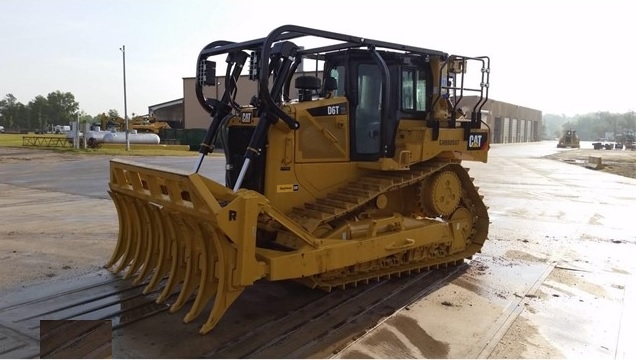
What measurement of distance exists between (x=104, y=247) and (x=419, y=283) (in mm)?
Answer: 4616

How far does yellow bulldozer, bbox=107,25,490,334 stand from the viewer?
470 centimetres

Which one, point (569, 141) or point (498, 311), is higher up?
point (569, 141)

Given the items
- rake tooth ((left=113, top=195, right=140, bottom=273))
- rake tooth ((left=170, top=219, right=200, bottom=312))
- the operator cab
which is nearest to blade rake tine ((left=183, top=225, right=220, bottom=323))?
rake tooth ((left=170, top=219, right=200, bottom=312))

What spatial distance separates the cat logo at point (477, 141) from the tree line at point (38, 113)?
94.4m

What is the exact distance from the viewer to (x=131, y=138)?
36844 millimetres

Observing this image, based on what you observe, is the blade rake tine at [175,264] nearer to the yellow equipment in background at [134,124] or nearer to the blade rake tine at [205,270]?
the blade rake tine at [205,270]

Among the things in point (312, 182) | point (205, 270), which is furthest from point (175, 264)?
point (312, 182)

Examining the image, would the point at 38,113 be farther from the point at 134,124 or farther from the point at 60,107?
the point at 134,124

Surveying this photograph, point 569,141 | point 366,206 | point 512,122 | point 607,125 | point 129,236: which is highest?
point 607,125

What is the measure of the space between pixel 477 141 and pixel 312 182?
2841mm

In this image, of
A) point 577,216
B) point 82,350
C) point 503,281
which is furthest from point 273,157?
point 577,216

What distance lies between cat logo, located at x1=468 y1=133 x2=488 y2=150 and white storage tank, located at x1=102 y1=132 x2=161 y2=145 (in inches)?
1279

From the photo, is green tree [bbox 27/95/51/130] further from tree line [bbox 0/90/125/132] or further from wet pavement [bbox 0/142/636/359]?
wet pavement [bbox 0/142/636/359]

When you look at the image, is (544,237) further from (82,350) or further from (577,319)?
(82,350)
